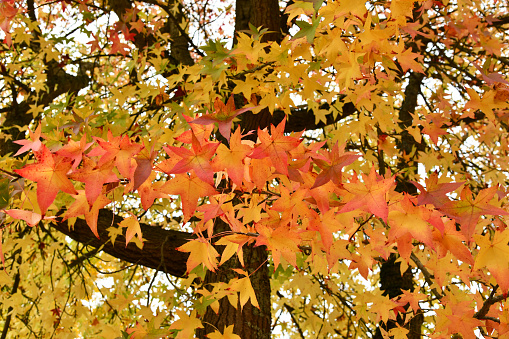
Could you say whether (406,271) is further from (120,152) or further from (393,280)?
(120,152)

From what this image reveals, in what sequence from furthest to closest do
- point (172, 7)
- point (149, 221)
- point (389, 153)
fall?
point (149, 221)
point (172, 7)
point (389, 153)

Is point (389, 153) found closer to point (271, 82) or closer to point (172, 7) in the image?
point (271, 82)

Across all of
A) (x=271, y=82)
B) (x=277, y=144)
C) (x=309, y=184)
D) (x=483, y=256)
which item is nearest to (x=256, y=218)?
(x=309, y=184)

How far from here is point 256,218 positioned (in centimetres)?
147

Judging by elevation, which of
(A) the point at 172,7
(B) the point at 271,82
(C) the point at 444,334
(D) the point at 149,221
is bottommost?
(C) the point at 444,334

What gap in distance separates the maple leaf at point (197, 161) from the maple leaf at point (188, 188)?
84 mm

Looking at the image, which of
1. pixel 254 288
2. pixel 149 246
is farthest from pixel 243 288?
pixel 149 246

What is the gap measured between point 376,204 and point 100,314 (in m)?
3.88

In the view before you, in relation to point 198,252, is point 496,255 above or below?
below

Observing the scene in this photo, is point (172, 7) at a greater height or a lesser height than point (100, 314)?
greater

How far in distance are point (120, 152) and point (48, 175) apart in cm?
19

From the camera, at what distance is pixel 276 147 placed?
1.04 m

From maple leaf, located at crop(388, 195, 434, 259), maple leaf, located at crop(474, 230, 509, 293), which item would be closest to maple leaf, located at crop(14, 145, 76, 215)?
maple leaf, located at crop(388, 195, 434, 259)

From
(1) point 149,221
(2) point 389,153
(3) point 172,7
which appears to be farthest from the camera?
(1) point 149,221
